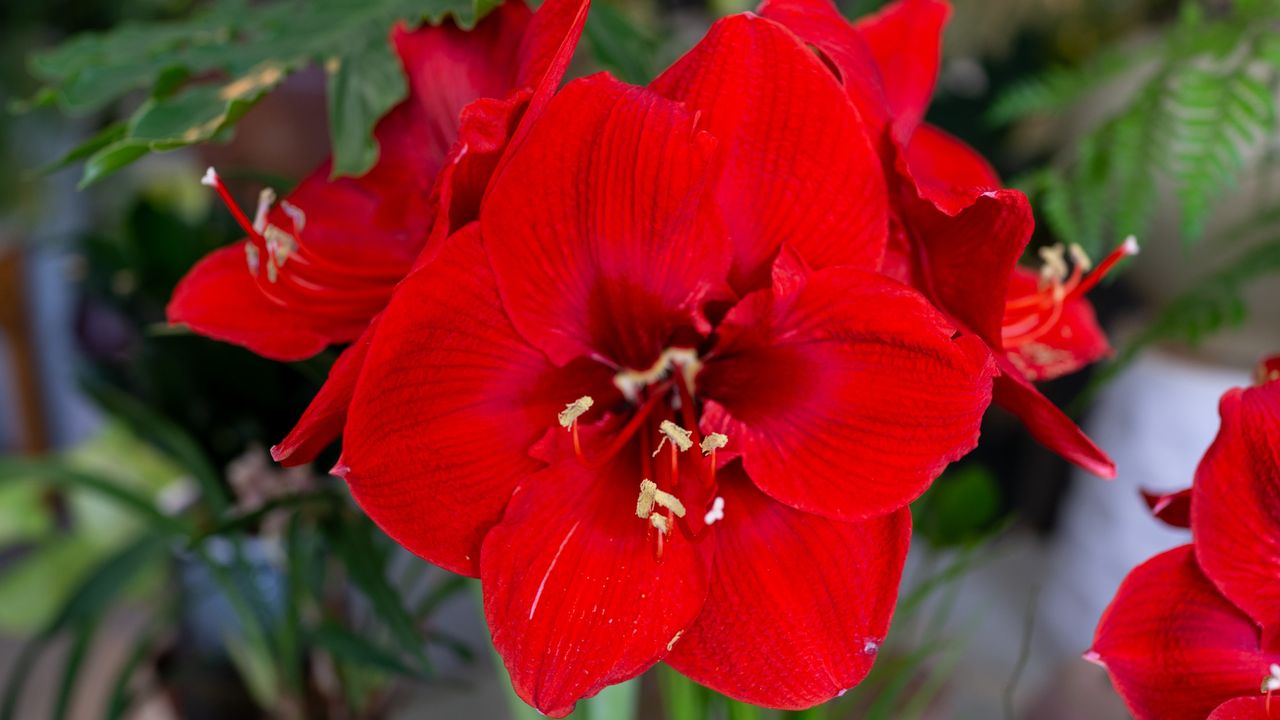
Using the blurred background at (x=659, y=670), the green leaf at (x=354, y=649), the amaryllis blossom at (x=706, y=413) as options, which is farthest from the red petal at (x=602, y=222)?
the green leaf at (x=354, y=649)

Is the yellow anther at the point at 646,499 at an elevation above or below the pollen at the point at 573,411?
below

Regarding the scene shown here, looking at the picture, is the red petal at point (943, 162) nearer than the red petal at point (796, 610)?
No

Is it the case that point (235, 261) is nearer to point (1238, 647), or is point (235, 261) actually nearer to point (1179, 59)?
point (1238, 647)

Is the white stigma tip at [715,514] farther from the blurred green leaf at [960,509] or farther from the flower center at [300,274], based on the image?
the blurred green leaf at [960,509]

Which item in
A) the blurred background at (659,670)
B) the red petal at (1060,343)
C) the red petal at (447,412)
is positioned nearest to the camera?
the red petal at (447,412)

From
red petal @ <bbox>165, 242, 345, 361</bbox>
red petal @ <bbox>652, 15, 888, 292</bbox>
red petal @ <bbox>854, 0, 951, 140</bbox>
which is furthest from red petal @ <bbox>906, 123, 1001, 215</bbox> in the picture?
red petal @ <bbox>165, 242, 345, 361</bbox>

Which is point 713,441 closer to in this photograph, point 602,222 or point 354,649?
point 602,222

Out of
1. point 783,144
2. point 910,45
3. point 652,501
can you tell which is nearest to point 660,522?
point 652,501

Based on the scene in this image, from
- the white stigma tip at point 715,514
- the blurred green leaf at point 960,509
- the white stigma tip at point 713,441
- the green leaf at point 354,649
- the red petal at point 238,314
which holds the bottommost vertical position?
the blurred green leaf at point 960,509
